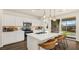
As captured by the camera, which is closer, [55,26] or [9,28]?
[9,28]

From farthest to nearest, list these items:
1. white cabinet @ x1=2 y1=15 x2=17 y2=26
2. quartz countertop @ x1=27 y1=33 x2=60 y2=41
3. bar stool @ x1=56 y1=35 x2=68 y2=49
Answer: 1. quartz countertop @ x1=27 y1=33 x2=60 y2=41
2. bar stool @ x1=56 y1=35 x2=68 y2=49
3. white cabinet @ x1=2 y1=15 x2=17 y2=26

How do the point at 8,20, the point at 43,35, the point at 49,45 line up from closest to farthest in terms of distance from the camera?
the point at 8,20, the point at 49,45, the point at 43,35

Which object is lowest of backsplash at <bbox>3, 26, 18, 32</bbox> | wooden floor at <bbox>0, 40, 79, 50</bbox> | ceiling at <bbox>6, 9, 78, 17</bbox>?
wooden floor at <bbox>0, 40, 79, 50</bbox>

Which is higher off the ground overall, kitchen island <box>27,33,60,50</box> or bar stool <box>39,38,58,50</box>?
kitchen island <box>27,33,60,50</box>

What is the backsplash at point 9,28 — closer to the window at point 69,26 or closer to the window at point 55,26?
the window at point 55,26

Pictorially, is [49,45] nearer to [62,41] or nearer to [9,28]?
[62,41]

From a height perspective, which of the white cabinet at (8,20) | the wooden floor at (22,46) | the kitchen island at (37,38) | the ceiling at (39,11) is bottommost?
the wooden floor at (22,46)

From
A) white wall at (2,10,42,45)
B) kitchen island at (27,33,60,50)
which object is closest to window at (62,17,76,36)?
kitchen island at (27,33,60,50)

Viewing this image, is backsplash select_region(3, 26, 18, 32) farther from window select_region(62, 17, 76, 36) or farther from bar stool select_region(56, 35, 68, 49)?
window select_region(62, 17, 76, 36)

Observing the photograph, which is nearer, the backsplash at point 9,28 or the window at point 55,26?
the backsplash at point 9,28

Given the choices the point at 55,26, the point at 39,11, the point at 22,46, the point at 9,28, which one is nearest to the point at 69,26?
the point at 55,26

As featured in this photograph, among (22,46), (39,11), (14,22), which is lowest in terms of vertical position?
(22,46)

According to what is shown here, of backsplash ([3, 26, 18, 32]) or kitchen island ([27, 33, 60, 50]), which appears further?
kitchen island ([27, 33, 60, 50])

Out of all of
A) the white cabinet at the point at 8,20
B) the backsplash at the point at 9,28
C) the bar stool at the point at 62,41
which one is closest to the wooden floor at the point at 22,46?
the bar stool at the point at 62,41
